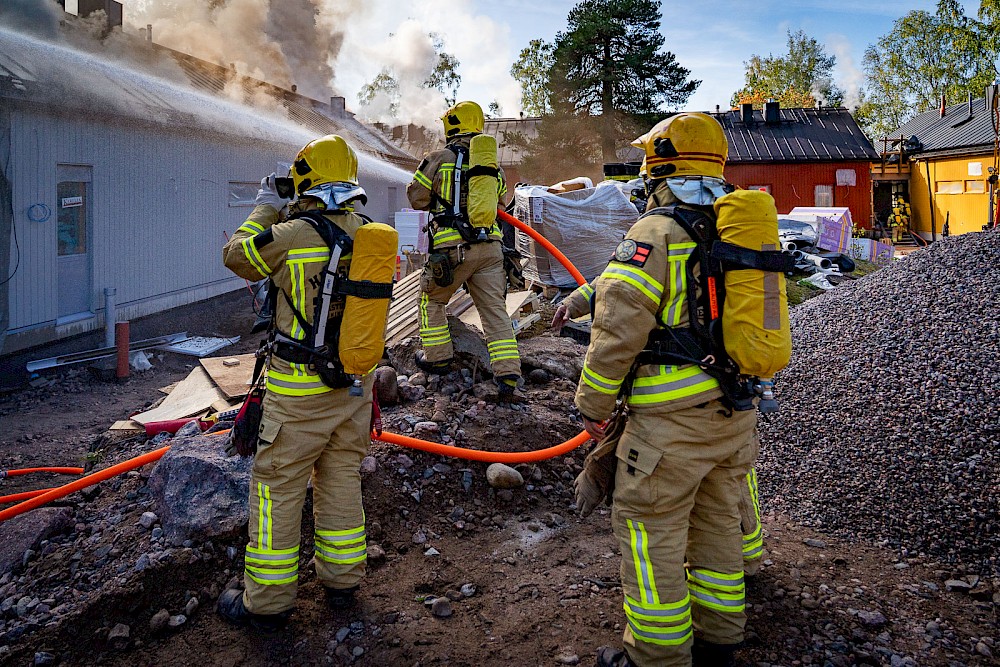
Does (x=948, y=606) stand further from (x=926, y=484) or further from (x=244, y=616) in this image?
(x=244, y=616)

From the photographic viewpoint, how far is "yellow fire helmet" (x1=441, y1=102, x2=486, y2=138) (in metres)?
5.52

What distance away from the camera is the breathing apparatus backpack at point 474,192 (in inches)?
215

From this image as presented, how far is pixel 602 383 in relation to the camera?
2.72m

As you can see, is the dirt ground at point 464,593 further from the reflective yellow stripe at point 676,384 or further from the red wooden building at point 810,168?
the red wooden building at point 810,168

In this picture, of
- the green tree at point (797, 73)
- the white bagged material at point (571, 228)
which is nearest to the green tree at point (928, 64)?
the green tree at point (797, 73)

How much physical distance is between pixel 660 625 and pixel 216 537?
2.25m

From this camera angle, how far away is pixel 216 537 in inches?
144

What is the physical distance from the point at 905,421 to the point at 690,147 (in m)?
2.54

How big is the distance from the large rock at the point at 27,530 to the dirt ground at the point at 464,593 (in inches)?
2.2

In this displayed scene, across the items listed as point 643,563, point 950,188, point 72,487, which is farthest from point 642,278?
point 950,188

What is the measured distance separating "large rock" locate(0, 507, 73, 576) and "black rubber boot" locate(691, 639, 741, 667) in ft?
10.6

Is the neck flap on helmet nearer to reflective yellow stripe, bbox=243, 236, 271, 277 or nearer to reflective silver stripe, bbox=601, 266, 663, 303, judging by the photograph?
reflective yellow stripe, bbox=243, 236, 271, 277

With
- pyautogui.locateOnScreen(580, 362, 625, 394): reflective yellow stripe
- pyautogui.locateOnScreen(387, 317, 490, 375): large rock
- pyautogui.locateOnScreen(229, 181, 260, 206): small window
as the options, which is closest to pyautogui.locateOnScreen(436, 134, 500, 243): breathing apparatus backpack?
pyautogui.locateOnScreen(387, 317, 490, 375): large rock

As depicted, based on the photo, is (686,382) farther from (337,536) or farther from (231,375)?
(231,375)
